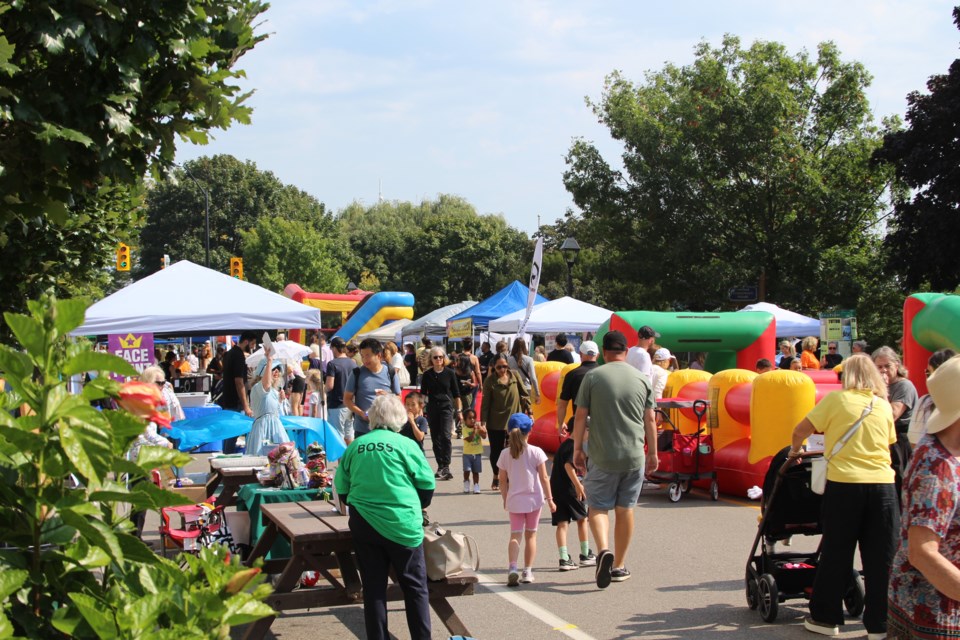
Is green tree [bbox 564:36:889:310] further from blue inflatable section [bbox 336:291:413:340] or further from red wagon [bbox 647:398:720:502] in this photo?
red wagon [bbox 647:398:720:502]

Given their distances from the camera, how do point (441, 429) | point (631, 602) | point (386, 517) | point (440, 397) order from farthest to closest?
point (441, 429), point (440, 397), point (631, 602), point (386, 517)

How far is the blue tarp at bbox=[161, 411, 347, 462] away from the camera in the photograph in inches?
415

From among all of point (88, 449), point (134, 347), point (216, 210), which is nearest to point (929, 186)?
point (134, 347)

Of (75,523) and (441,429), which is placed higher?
(75,523)

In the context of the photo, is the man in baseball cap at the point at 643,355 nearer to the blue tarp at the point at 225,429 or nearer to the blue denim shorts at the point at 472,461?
the blue denim shorts at the point at 472,461

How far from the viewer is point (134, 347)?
49.5 ft

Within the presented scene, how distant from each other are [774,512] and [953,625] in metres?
3.45

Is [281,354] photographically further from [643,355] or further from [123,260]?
[123,260]

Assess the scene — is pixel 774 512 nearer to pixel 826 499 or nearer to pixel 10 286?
pixel 826 499

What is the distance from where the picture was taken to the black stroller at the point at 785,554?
6.76 meters

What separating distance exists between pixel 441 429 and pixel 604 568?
6289mm

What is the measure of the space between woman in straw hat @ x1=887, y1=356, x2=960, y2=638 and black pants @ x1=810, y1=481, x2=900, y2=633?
252 cm

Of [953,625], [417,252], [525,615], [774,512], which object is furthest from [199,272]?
[417,252]

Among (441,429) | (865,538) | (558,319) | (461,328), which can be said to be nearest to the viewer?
(865,538)
